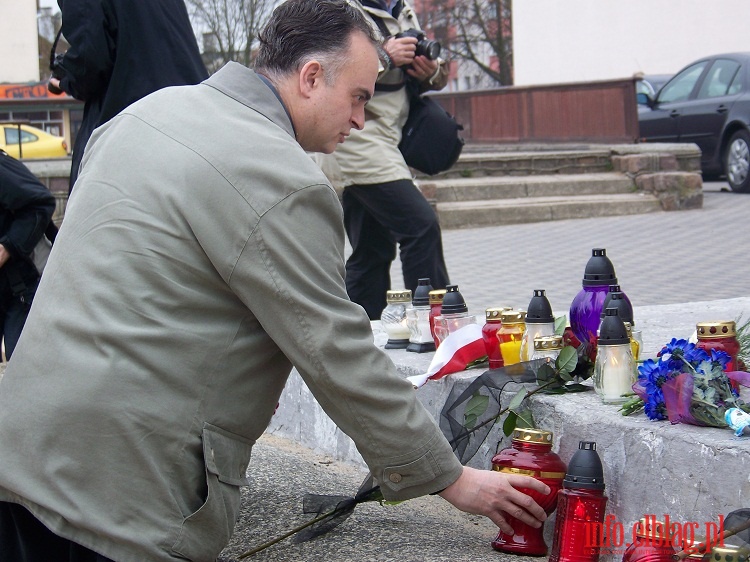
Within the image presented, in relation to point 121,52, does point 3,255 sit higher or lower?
lower

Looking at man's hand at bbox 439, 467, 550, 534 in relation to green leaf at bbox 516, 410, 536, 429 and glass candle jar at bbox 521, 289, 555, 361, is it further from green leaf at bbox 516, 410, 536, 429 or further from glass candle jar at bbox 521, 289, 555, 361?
glass candle jar at bbox 521, 289, 555, 361

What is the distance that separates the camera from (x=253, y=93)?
88.8 inches

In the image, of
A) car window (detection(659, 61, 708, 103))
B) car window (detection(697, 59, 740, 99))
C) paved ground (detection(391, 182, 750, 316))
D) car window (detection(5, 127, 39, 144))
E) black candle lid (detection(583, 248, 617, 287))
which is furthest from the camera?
car window (detection(5, 127, 39, 144))

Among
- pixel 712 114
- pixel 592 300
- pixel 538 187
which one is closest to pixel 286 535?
pixel 592 300

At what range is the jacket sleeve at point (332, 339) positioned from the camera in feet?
6.75

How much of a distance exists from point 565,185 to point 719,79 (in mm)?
2920

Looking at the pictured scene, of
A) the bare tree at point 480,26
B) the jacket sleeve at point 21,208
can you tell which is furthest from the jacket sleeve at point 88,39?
the bare tree at point 480,26

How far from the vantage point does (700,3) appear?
25766 mm

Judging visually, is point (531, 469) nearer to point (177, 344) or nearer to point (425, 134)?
point (177, 344)

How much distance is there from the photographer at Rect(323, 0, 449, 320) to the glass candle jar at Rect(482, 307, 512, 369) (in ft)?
4.39

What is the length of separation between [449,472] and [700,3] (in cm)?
2557

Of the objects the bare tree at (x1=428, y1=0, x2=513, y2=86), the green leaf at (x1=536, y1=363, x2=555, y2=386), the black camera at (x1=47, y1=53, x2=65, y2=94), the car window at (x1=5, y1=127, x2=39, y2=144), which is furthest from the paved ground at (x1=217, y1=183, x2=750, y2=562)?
the bare tree at (x1=428, y1=0, x2=513, y2=86)

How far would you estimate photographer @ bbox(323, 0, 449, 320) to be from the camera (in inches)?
184

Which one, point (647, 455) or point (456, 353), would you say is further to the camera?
point (456, 353)
